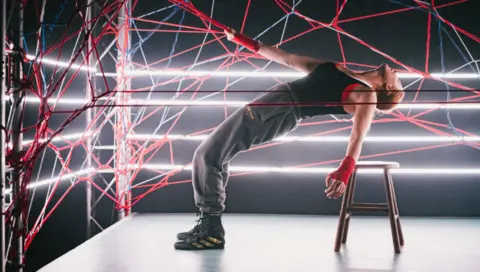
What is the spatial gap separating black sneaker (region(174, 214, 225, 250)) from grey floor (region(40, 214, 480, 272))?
6cm

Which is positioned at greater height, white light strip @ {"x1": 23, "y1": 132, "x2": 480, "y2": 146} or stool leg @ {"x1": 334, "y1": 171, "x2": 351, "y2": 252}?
white light strip @ {"x1": 23, "y1": 132, "x2": 480, "y2": 146}

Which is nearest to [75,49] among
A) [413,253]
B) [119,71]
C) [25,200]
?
[119,71]

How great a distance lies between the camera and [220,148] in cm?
375

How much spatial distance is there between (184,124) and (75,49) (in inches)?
48.5

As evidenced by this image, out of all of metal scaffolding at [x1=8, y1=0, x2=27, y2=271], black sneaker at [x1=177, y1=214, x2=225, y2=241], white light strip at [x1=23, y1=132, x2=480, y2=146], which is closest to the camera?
metal scaffolding at [x1=8, y1=0, x2=27, y2=271]

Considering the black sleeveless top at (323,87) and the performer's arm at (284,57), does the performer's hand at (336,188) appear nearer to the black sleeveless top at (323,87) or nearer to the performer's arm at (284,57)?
the black sleeveless top at (323,87)

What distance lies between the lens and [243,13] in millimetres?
5207

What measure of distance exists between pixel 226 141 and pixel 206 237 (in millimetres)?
604

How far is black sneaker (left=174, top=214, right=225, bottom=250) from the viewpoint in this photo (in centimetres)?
373

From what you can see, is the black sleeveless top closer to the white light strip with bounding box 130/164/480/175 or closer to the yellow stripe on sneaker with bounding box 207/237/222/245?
the yellow stripe on sneaker with bounding box 207/237/222/245

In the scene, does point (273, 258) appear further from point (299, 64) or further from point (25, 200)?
point (25, 200)

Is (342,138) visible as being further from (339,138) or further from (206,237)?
(206,237)

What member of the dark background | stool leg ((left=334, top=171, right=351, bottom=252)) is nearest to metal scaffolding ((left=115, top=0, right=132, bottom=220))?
the dark background

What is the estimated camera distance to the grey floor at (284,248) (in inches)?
131
